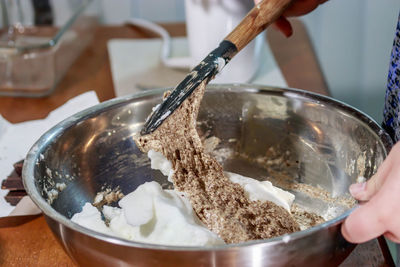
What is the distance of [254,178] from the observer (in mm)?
708

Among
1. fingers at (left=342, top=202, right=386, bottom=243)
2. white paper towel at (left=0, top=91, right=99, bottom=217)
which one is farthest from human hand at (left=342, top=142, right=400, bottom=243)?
white paper towel at (left=0, top=91, right=99, bottom=217)

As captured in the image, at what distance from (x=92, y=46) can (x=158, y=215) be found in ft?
2.54

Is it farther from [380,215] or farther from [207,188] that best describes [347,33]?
[380,215]

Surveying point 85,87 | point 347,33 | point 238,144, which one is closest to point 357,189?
point 238,144

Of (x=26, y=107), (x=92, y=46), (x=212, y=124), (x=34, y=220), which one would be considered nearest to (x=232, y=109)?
(x=212, y=124)

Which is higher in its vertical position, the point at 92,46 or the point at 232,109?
the point at 232,109

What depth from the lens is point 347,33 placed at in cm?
133

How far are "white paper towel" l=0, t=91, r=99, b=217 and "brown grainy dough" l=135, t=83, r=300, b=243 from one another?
27 centimetres

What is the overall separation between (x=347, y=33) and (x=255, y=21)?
74 centimetres

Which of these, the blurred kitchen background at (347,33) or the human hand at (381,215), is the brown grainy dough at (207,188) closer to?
the human hand at (381,215)

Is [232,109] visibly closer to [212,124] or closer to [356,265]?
[212,124]

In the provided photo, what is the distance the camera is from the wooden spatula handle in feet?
2.14

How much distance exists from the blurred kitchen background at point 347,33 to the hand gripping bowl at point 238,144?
21.0 inches

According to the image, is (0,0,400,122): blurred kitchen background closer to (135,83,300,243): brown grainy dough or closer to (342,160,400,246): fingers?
(135,83,300,243): brown grainy dough
